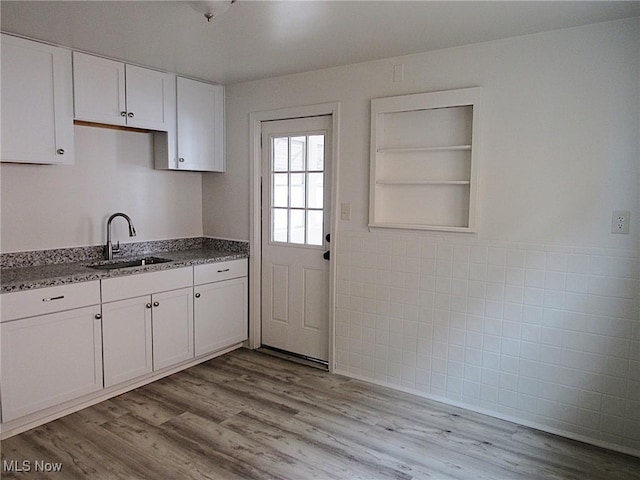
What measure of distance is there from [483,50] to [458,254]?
4.15ft

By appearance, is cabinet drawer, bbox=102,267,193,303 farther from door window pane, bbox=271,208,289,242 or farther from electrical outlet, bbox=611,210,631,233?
electrical outlet, bbox=611,210,631,233

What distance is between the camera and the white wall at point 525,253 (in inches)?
98.9

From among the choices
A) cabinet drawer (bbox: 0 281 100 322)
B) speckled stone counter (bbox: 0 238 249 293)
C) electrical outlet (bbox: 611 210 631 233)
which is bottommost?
cabinet drawer (bbox: 0 281 100 322)

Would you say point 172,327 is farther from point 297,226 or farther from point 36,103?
point 36,103

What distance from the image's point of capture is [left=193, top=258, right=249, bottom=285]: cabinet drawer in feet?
12.0

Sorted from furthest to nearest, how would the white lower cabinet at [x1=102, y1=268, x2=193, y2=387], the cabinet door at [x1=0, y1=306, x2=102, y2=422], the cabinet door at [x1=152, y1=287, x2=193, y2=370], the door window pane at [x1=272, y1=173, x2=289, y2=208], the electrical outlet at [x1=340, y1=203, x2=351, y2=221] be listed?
1. the door window pane at [x1=272, y1=173, x2=289, y2=208]
2. the electrical outlet at [x1=340, y1=203, x2=351, y2=221]
3. the cabinet door at [x1=152, y1=287, x2=193, y2=370]
4. the white lower cabinet at [x1=102, y1=268, x2=193, y2=387]
5. the cabinet door at [x1=0, y1=306, x2=102, y2=422]

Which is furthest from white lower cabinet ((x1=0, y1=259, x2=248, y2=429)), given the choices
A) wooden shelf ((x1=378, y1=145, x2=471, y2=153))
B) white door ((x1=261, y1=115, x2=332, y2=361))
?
wooden shelf ((x1=378, y1=145, x2=471, y2=153))

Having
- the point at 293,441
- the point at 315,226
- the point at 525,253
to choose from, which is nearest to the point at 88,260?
the point at 315,226

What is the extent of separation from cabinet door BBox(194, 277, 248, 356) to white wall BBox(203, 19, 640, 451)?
1.09m

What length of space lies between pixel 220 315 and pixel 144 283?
81 cm

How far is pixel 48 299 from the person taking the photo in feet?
8.89

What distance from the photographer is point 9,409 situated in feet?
8.48

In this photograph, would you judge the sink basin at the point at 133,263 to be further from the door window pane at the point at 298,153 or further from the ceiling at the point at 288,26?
the ceiling at the point at 288,26

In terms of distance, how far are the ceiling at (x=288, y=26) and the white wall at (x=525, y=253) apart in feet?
0.63
